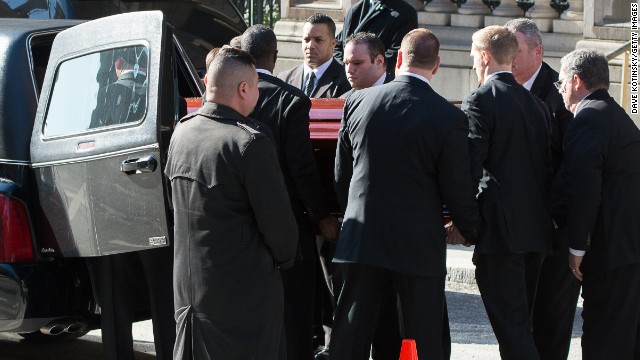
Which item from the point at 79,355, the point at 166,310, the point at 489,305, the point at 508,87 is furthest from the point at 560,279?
the point at 79,355

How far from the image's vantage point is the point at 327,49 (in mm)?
8000

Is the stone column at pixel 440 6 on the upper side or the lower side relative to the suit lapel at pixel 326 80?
upper

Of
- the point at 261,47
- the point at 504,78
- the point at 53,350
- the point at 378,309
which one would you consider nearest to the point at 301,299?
the point at 378,309

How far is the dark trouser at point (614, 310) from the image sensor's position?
6.10 meters

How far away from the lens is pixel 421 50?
230 inches

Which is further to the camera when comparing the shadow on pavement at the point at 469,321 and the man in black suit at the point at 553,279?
the shadow on pavement at the point at 469,321

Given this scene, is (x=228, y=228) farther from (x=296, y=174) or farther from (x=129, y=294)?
(x=129, y=294)

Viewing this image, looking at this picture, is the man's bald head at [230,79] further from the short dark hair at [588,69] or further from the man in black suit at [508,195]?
the short dark hair at [588,69]

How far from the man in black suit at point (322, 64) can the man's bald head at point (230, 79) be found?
2.64 meters

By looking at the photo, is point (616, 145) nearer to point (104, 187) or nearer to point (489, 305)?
point (489, 305)

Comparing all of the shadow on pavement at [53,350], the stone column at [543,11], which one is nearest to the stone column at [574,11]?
the stone column at [543,11]

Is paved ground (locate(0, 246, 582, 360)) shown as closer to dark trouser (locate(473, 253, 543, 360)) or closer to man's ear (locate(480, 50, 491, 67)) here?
dark trouser (locate(473, 253, 543, 360))

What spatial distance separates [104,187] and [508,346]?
2.07 metres

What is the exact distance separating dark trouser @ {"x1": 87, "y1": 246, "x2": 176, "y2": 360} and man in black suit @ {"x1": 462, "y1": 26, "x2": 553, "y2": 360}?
1515 millimetres
